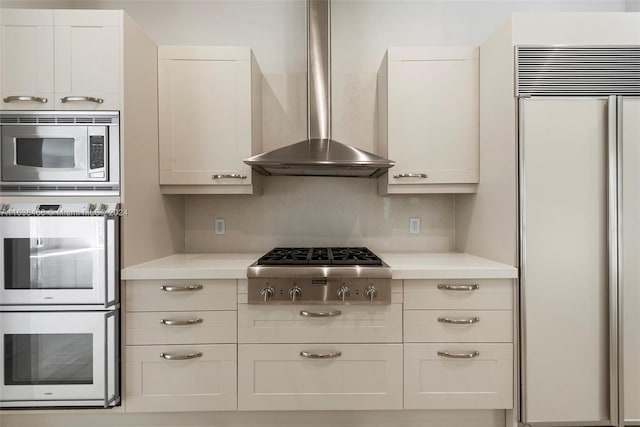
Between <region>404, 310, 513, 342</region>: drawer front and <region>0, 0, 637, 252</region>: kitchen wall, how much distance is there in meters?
0.81

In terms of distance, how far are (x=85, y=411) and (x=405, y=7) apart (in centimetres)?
312

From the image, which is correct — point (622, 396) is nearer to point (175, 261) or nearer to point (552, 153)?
point (552, 153)

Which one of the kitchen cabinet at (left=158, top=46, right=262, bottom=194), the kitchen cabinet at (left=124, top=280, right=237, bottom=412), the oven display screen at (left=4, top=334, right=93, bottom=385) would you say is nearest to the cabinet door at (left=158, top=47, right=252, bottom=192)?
the kitchen cabinet at (left=158, top=46, right=262, bottom=194)

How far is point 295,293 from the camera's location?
183 centimetres

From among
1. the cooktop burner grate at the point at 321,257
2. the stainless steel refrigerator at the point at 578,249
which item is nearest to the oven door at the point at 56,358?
the cooktop burner grate at the point at 321,257

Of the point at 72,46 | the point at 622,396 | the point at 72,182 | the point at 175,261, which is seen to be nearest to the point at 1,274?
the point at 72,182

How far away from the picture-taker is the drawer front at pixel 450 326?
187cm

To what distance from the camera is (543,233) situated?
182cm

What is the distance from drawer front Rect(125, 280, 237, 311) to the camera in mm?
1853

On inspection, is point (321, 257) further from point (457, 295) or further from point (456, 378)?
point (456, 378)

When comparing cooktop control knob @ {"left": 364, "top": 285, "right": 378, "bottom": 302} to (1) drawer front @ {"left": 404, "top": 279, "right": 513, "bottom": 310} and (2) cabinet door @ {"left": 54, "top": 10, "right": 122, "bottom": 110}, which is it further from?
(2) cabinet door @ {"left": 54, "top": 10, "right": 122, "bottom": 110}

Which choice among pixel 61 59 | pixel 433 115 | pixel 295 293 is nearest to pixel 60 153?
pixel 61 59

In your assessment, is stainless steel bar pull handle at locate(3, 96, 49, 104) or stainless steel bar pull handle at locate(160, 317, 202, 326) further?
stainless steel bar pull handle at locate(160, 317, 202, 326)

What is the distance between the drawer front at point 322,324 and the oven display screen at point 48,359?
745mm
